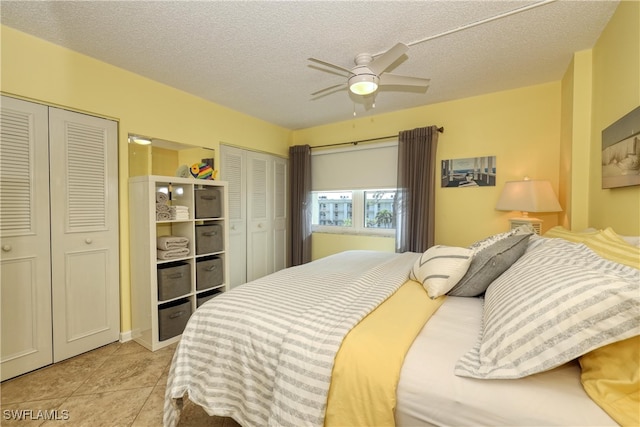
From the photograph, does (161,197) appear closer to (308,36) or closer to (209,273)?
(209,273)

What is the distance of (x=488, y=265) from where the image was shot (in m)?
1.51

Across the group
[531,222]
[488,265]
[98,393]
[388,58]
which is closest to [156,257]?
[98,393]

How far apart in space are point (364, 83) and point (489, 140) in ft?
6.36

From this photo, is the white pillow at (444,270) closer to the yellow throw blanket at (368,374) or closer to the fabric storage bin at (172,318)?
the yellow throw blanket at (368,374)

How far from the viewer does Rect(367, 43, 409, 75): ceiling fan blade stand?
158 centimetres

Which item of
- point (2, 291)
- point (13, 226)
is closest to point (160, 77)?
point (13, 226)

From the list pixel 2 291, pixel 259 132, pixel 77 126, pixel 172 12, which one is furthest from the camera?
pixel 259 132

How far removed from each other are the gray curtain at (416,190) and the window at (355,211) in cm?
28

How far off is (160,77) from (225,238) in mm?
1702

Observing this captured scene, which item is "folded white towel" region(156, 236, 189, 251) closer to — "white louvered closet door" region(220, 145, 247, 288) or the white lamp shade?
"white louvered closet door" region(220, 145, 247, 288)

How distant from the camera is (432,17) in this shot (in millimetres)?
1792

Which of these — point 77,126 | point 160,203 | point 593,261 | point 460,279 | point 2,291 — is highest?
point 77,126

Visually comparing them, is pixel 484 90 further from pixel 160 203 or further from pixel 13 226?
pixel 13 226

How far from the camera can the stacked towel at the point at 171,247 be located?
2473 millimetres
